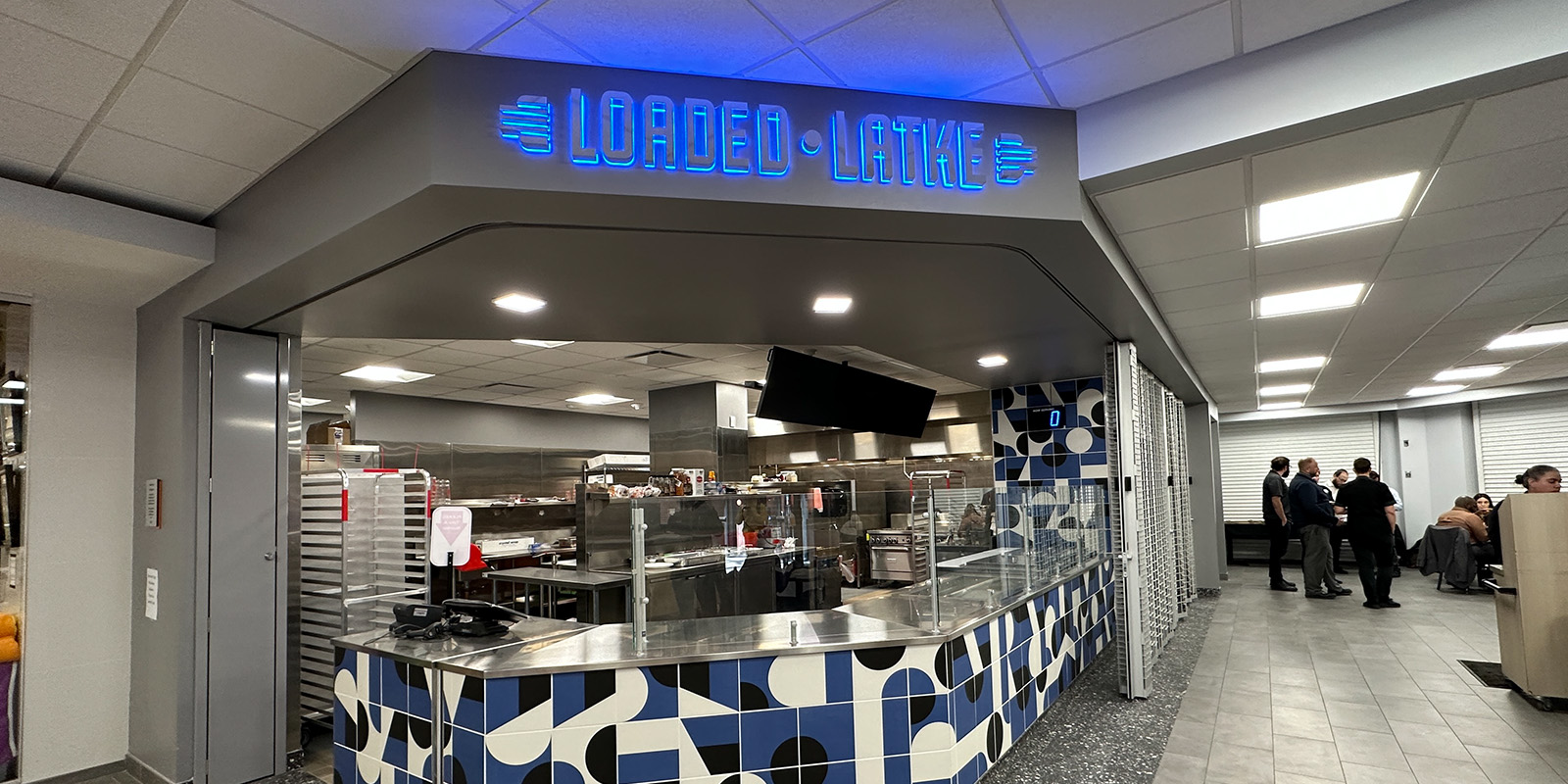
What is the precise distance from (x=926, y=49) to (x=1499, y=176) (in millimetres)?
2515

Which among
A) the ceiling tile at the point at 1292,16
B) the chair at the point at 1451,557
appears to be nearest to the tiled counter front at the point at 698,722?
the ceiling tile at the point at 1292,16

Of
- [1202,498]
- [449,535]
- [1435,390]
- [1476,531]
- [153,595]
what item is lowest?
[1476,531]

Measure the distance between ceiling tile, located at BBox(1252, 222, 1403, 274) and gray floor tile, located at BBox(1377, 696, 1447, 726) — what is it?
273 centimetres

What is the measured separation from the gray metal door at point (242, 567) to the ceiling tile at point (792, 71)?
3.38m

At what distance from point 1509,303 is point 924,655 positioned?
5.37 metres

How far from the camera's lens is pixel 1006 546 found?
4215 mm

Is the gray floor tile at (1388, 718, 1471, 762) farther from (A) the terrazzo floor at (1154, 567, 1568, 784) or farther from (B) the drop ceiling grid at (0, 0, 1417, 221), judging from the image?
(B) the drop ceiling grid at (0, 0, 1417, 221)

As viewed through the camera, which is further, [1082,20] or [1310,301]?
[1310,301]

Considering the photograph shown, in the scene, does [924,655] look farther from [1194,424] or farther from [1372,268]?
[1194,424]

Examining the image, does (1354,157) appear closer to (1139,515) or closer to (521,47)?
(521,47)

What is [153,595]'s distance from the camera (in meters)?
4.18

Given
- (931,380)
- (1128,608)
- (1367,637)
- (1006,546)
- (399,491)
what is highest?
(931,380)

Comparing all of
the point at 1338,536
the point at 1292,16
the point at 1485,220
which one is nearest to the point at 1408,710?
the point at 1485,220

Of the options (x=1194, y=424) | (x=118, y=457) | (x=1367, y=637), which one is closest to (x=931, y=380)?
(x=1194, y=424)
